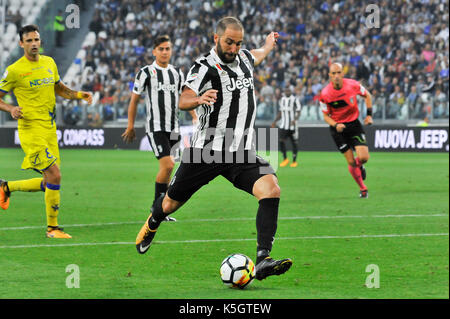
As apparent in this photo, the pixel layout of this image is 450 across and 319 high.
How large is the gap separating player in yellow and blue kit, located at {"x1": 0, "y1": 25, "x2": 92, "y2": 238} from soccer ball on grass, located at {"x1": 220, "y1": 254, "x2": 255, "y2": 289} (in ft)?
11.1

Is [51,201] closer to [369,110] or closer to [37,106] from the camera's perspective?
[37,106]

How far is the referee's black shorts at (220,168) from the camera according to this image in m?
6.84

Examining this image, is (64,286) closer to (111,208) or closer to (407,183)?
(111,208)

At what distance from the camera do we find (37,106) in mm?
9039

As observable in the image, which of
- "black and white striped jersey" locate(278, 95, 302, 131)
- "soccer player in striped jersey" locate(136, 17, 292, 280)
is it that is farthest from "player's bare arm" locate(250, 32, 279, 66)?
"black and white striped jersey" locate(278, 95, 302, 131)

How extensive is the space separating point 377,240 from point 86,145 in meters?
23.8

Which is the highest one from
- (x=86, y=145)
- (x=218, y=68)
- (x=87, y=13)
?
(x=87, y=13)

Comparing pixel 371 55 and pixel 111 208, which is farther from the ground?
pixel 371 55

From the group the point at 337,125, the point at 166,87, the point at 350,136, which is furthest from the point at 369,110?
the point at 166,87

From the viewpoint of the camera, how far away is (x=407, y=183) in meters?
17.0

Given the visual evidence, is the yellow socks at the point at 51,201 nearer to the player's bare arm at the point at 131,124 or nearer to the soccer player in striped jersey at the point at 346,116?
the player's bare arm at the point at 131,124

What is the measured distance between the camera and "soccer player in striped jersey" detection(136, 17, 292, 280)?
6637 mm

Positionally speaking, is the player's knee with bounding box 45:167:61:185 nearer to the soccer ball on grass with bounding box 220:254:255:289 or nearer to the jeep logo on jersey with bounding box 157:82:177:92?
the jeep logo on jersey with bounding box 157:82:177:92

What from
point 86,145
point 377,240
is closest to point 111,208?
point 377,240
